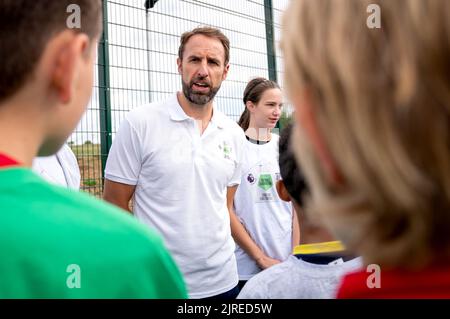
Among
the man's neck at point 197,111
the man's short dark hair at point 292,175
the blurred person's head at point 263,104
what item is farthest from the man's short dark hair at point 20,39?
the blurred person's head at point 263,104

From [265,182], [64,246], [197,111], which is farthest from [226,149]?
[64,246]

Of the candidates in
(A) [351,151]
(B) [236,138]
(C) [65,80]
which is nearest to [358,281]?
(A) [351,151]

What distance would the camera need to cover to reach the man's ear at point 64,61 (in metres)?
0.79

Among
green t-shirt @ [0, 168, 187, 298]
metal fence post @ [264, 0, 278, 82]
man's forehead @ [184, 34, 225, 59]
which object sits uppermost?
metal fence post @ [264, 0, 278, 82]

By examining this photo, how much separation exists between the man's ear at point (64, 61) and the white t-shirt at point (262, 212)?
6.92 ft

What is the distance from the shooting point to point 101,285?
712mm

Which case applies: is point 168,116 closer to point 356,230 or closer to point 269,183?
point 269,183

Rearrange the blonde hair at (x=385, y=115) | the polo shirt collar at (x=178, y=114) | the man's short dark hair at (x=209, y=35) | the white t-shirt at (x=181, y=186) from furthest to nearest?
the man's short dark hair at (x=209, y=35) → the polo shirt collar at (x=178, y=114) → the white t-shirt at (x=181, y=186) → the blonde hair at (x=385, y=115)

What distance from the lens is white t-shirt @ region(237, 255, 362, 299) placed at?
4.07 ft

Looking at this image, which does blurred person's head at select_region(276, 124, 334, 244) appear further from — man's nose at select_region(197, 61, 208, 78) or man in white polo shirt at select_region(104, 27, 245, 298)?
man's nose at select_region(197, 61, 208, 78)

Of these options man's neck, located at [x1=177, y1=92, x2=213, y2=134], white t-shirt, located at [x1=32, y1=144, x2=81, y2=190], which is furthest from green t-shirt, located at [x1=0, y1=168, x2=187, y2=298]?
man's neck, located at [x1=177, y1=92, x2=213, y2=134]

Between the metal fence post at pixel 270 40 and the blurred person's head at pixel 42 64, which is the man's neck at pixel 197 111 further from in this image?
the metal fence post at pixel 270 40

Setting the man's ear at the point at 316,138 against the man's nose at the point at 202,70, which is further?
the man's nose at the point at 202,70

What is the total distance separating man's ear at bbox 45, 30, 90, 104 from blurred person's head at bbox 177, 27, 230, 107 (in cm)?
182
